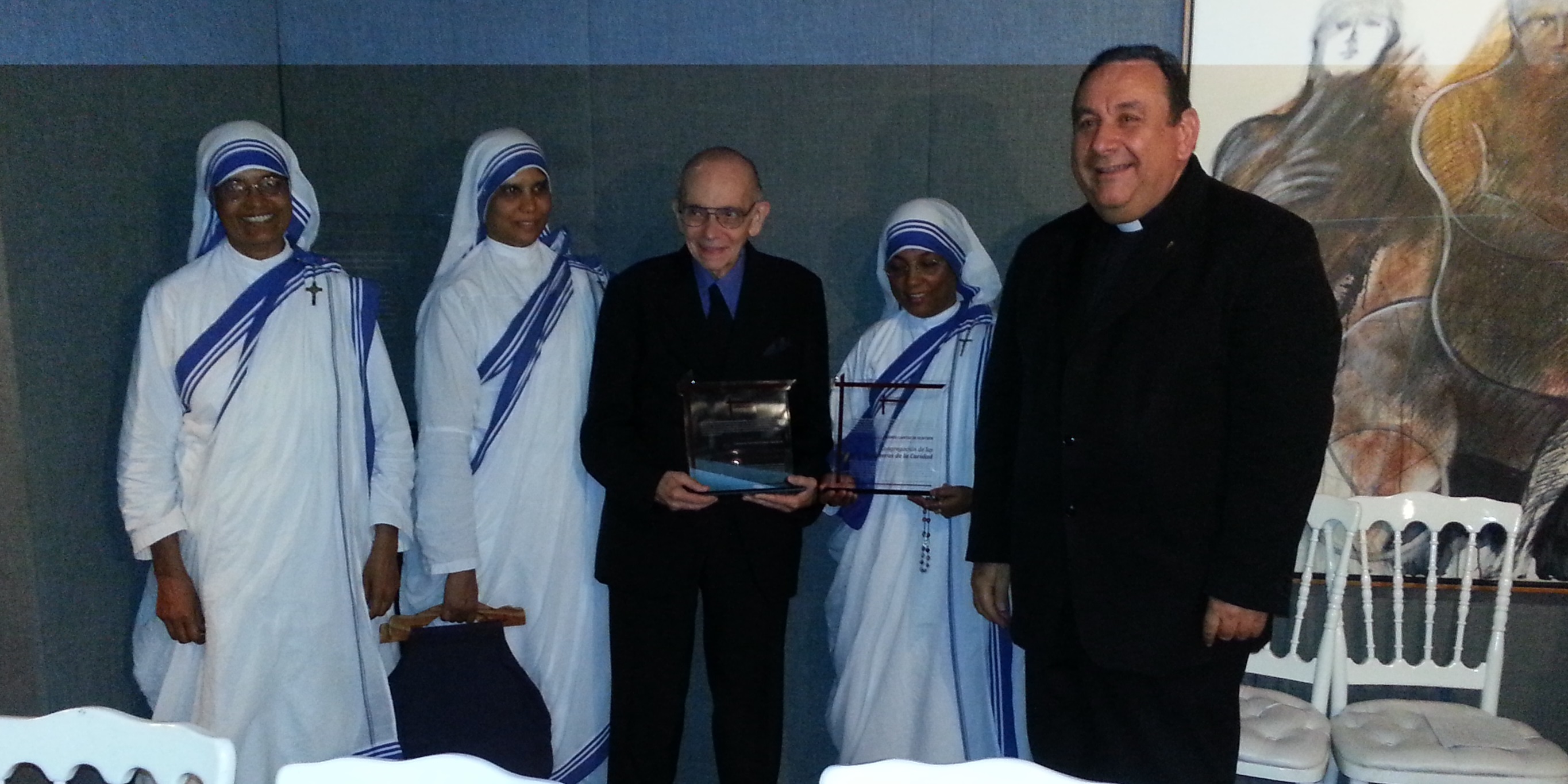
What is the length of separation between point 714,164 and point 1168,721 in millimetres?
1434

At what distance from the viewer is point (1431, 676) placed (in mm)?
2908

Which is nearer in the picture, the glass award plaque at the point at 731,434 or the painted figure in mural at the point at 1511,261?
the glass award plaque at the point at 731,434

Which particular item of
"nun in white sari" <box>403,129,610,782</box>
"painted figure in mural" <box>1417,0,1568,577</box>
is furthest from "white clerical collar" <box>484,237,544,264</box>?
"painted figure in mural" <box>1417,0,1568,577</box>

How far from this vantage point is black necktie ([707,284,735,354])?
2564mm

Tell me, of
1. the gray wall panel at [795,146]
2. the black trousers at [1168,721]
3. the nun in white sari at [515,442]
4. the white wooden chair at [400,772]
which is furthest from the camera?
the gray wall panel at [795,146]

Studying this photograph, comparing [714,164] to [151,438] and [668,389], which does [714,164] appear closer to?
[668,389]

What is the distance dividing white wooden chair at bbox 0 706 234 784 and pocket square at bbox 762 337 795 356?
140 centimetres

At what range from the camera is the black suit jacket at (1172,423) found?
1871mm

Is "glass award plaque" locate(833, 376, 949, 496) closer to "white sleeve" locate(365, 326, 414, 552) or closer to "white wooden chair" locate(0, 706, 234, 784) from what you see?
"white sleeve" locate(365, 326, 414, 552)

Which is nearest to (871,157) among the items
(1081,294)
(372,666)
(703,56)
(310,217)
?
(703,56)

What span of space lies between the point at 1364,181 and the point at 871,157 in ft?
4.28

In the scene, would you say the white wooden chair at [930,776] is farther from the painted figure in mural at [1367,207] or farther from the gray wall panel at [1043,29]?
the gray wall panel at [1043,29]

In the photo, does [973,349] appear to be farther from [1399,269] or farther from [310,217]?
[310,217]

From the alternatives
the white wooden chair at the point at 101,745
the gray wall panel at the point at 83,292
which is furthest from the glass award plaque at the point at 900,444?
the gray wall panel at the point at 83,292
